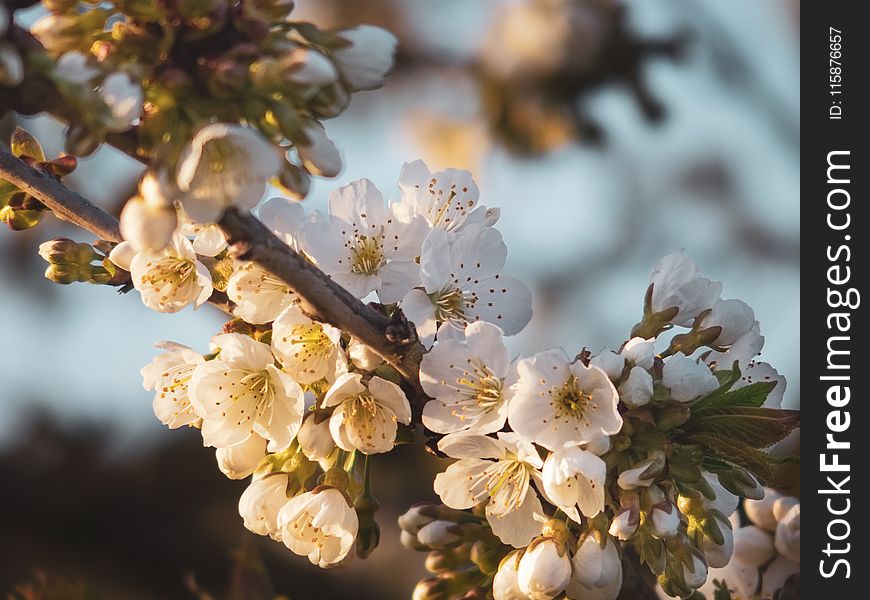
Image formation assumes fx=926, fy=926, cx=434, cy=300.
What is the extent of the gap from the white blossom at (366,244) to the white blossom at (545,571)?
20 centimetres

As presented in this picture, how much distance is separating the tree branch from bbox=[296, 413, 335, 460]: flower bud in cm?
6

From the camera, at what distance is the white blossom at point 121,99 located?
445 mm

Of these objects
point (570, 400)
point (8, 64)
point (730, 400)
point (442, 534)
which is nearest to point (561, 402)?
point (570, 400)

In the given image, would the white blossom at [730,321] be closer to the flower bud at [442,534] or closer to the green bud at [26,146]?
the flower bud at [442,534]

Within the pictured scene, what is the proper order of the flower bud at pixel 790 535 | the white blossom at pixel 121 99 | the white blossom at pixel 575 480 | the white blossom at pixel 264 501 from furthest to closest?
the flower bud at pixel 790 535, the white blossom at pixel 264 501, the white blossom at pixel 575 480, the white blossom at pixel 121 99

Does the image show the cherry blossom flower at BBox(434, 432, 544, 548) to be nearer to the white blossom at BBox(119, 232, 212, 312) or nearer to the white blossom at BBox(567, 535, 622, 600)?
the white blossom at BBox(567, 535, 622, 600)

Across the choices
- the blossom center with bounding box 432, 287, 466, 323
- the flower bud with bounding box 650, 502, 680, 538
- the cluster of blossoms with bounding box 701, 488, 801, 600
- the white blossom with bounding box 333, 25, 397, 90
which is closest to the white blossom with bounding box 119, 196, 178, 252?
the white blossom with bounding box 333, 25, 397, 90

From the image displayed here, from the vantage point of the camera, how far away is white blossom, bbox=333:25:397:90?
0.52 metres

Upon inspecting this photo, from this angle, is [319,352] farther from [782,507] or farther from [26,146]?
[782,507]

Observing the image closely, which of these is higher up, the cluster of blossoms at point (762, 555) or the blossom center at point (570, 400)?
the blossom center at point (570, 400)

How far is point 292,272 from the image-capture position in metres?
0.50

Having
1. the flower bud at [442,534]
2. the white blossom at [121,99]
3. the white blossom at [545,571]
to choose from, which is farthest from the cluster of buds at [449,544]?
the white blossom at [121,99]
